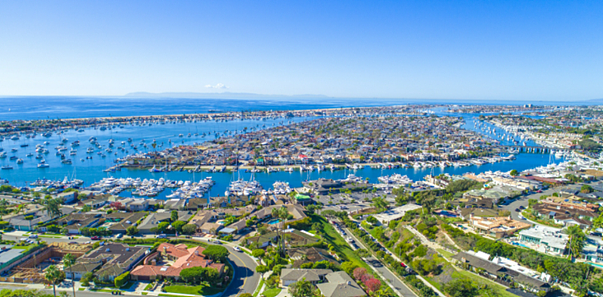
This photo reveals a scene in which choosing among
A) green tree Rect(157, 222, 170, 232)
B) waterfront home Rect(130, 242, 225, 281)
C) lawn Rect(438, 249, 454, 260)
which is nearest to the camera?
waterfront home Rect(130, 242, 225, 281)

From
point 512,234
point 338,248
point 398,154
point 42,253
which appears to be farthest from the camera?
point 398,154

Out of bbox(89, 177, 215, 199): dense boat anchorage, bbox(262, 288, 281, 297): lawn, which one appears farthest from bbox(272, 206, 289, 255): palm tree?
bbox(89, 177, 215, 199): dense boat anchorage

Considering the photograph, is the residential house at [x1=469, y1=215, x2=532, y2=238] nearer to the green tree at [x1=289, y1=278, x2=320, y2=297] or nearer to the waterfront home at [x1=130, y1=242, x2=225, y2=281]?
the green tree at [x1=289, y1=278, x2=320, y2=297]

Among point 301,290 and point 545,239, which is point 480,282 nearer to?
point 545,239

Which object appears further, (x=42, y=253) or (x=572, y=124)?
(x=572, y=124)

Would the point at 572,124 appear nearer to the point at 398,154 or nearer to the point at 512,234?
the point at 398,154


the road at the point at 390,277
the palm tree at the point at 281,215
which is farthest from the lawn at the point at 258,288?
the road at the point at 390,277

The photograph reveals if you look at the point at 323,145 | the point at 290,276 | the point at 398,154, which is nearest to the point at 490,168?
the point at 398,154
